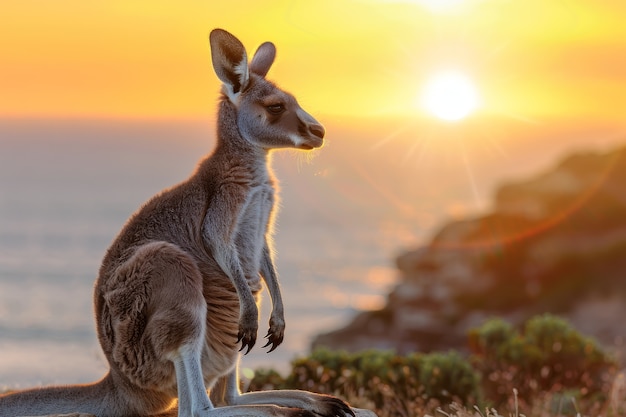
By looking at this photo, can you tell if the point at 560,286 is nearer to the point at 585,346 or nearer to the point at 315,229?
the point at 585,346

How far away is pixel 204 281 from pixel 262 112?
130cm

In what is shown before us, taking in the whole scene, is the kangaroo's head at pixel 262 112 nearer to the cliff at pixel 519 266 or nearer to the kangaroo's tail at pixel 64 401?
the kangaroo's tail at pixel 64 401

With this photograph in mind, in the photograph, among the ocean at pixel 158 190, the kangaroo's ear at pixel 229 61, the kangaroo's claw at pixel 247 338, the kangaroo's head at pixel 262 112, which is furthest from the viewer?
the ocean at pixel 158 190

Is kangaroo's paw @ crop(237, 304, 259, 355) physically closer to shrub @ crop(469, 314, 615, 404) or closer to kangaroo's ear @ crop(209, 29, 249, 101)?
kangaroo's ear @ crop(209, 29, 249, 101)

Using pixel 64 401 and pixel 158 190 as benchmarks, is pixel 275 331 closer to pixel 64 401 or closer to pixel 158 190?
pixel 64 401

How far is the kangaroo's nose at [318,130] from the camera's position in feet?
22.4

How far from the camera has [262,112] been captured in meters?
6.85

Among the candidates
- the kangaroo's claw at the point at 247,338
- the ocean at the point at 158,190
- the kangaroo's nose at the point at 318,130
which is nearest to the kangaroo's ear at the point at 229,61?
the kangaroo's nose at the point at 318,130

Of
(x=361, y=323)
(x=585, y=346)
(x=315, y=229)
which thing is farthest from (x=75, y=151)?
(x=585, y=346)

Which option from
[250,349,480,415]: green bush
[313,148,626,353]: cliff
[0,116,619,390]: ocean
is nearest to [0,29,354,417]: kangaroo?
[250,349,480,415]: green bush

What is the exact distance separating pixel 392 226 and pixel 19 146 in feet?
282

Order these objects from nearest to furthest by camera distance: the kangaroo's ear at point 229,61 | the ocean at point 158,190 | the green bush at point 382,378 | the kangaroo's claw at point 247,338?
the kangaroo's claw at point 247,338 → the kangaroo's ear at point 229,61 → the green bush at point 382,378 → the ocean at point 158,190

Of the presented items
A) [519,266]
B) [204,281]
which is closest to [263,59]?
[204,281]

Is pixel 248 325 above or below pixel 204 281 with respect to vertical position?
below
